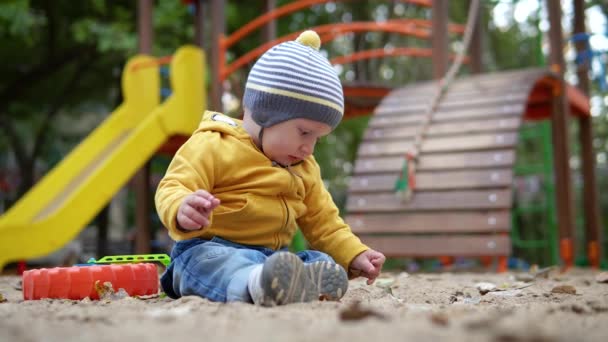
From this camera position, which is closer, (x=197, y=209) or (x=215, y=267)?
(x=197, y=209)

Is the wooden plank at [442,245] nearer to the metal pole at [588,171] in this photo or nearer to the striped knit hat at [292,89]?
the striped knit hat at [292,89]

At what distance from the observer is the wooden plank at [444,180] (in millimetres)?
4523

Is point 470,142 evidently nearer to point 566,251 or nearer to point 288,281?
point 566,251

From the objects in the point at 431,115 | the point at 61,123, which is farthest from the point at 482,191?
the point at 61,123

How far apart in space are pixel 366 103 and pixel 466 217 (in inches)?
123

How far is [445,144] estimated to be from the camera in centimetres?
502

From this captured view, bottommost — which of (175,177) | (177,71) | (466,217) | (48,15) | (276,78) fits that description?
(466,217)

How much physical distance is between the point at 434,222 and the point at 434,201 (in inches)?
6.6

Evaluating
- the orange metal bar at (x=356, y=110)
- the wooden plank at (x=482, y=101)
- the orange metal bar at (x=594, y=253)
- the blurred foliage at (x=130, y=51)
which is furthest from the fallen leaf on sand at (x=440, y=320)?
the blurred foliage at (x=130, y=51)

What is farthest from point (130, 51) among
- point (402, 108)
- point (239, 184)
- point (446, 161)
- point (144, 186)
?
point (239, 184)

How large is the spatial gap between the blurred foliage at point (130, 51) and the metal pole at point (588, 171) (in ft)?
8.32

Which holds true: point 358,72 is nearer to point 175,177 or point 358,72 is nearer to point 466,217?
point 466,217

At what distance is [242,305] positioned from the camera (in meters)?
1.85

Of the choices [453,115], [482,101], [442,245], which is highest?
[482,101]
